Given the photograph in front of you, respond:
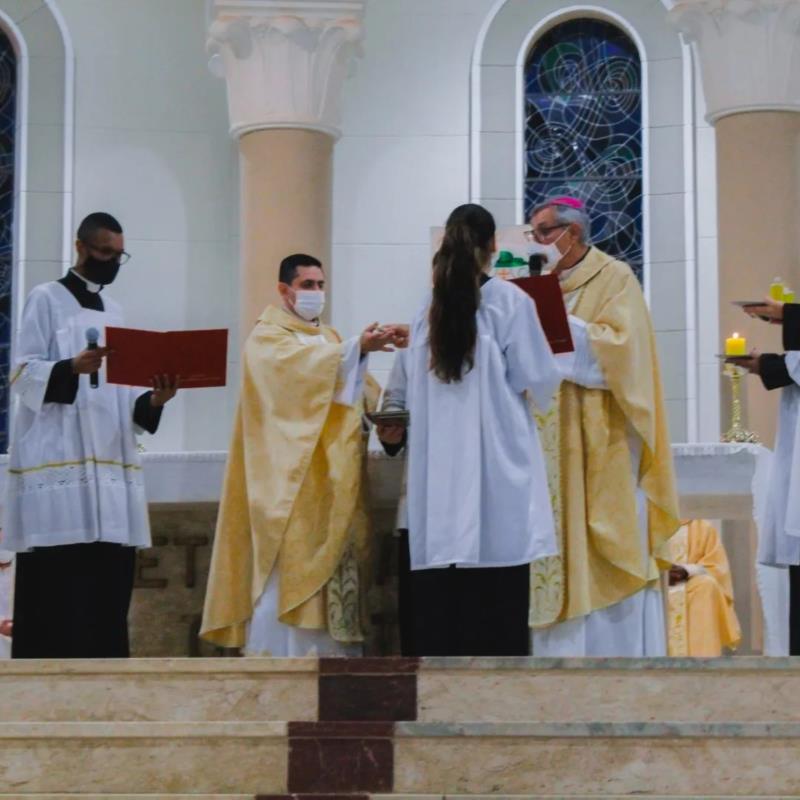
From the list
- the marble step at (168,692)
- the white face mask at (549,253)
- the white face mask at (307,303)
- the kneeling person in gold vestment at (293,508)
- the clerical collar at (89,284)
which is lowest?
the marble step at (168,692)

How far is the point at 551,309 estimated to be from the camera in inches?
302

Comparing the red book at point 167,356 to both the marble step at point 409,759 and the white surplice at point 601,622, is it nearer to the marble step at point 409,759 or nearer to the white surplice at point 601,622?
the white surplice at point 601,622

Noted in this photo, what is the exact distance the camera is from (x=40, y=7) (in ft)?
42.8

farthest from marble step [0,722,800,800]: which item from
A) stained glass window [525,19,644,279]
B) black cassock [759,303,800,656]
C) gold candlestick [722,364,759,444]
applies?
stained glass window [525,19,644,279]

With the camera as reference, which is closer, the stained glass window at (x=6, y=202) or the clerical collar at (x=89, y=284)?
the clerical collar at (x=89, y=284)

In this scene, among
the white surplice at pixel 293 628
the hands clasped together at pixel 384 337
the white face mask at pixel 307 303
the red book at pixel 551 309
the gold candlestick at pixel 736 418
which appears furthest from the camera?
the gold candlestick at pixel 736 418

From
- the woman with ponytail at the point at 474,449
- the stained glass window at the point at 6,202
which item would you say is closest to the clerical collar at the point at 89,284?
the woman with ponytail at the point at 474,449

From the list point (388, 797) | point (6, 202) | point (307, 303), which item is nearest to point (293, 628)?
point (307, 303)

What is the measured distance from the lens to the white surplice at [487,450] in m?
7.29

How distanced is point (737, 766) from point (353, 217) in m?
7.45

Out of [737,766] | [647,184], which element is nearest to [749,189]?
[647,184]

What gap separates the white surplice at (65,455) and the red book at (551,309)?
1.54m

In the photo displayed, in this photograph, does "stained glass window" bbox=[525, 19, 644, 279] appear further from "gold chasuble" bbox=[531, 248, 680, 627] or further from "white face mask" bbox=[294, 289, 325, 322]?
"gold chasuble" bbox=[531, 248, 680, 627]

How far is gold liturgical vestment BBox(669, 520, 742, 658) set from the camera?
11148 mm
